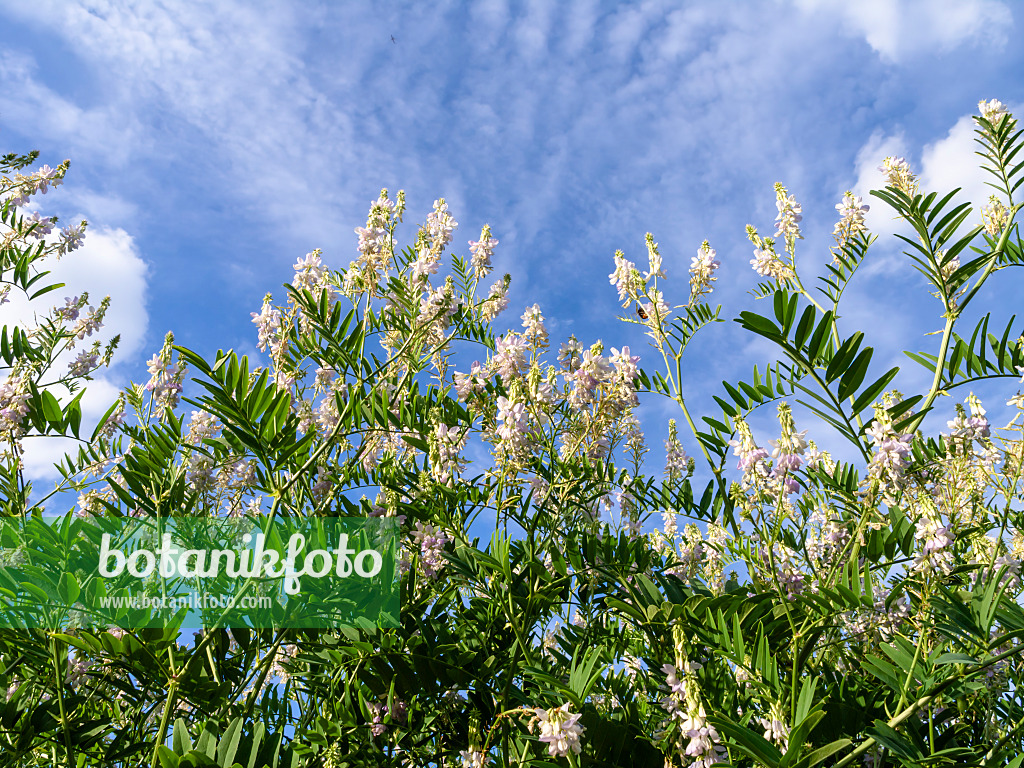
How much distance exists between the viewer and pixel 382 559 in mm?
2330

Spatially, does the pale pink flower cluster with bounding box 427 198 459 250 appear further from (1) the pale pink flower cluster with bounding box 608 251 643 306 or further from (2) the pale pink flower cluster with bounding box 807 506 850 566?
(2) the pale pink flower cluster with bounding box 807 506 850 566

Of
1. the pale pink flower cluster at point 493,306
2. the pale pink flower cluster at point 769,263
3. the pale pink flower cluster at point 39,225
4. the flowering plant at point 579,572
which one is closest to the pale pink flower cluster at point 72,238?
the pale pink flower cluster at point 39,225

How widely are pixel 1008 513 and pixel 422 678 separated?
192 centimetres

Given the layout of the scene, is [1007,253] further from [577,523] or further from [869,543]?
[577,523]

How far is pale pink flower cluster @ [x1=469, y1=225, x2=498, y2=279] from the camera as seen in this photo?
11.3ft

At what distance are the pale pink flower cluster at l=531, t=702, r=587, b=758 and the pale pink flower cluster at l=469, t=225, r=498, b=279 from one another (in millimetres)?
2188

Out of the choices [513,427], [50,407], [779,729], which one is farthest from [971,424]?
[50,407]

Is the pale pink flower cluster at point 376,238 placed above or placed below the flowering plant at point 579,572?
above

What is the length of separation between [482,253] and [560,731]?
2319 mm

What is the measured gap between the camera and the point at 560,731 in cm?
177

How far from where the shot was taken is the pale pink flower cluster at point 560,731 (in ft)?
5.79

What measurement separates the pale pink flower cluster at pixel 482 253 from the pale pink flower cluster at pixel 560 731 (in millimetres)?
2188

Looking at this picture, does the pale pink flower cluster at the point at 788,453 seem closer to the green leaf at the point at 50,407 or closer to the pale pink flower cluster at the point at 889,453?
the pale pink flower cluster at the point at 889,453

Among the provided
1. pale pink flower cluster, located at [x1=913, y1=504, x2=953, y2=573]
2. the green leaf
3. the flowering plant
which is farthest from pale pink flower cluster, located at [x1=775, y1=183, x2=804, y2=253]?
the green leaf
